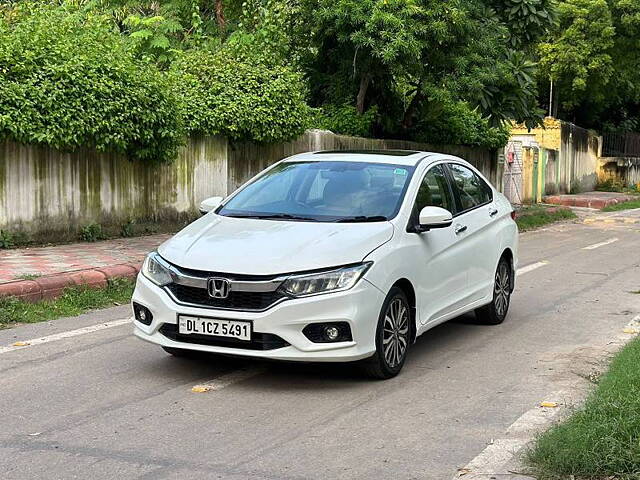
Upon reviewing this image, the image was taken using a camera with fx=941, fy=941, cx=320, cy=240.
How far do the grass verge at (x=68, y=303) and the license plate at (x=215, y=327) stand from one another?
9.30ft

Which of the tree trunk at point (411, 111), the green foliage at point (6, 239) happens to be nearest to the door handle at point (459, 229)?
the green foliage at point (6, 239)

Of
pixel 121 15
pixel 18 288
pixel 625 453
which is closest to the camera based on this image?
pixel 625 453

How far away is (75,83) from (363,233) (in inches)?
264

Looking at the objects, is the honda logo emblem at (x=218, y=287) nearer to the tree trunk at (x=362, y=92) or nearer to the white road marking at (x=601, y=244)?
the white road marking at (x=601, y=244)

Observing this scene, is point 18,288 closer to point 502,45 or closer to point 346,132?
point 346,132

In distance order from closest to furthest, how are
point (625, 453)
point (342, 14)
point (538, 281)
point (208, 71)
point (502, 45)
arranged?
point (625, 453) < point (538, 281) < point (208, 71) < point (342, 14) < point (502, 45)

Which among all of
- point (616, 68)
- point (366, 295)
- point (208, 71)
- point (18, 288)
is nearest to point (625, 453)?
point (366, 295)

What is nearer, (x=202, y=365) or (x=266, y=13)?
(x=202, y=365)

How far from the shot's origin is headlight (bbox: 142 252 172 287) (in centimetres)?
646

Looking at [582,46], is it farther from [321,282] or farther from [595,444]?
[595,444]

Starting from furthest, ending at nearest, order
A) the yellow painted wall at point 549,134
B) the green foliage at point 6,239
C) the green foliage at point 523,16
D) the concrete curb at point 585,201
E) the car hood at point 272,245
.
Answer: the yellow painted wall at point 549,134 < the concrete curb at point 585,201 < the green foliage at point 523,16 < the green foliage at point 6,239 < the car hood at point 272,245

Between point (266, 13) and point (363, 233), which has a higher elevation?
point (266, 13)

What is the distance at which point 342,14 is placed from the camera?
54.5 ft

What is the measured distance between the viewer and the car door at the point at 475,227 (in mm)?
8047
